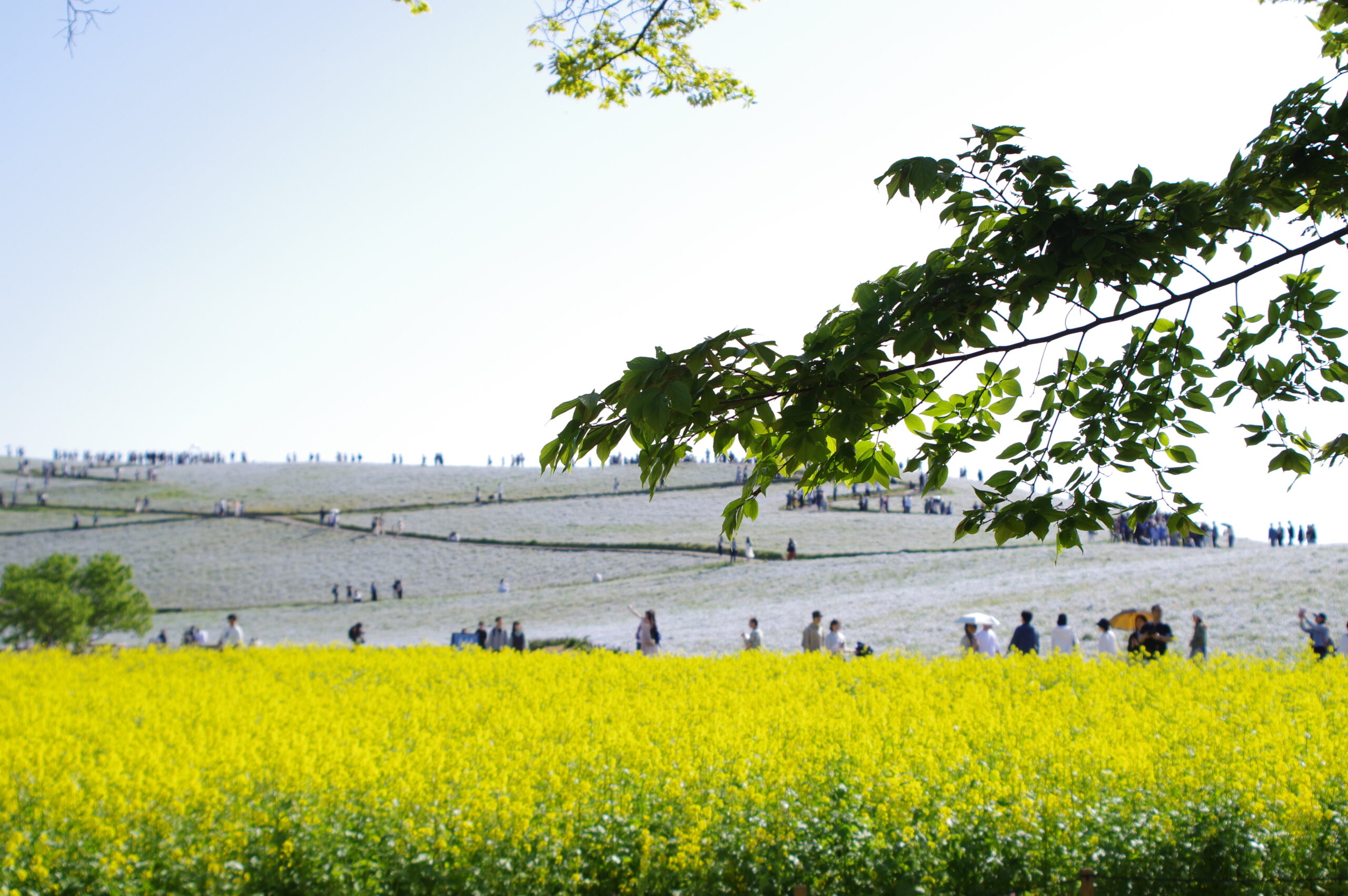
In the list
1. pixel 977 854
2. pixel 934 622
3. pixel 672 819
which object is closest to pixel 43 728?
pixel 672 819

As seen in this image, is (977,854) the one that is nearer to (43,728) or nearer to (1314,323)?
(1314,323)

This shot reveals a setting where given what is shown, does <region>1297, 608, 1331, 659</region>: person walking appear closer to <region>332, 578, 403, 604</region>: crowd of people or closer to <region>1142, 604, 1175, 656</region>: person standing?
<region>1142, 604, 1175, 656</region>: person standing

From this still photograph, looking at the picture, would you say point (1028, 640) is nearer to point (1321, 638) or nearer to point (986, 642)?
point (986, 642)

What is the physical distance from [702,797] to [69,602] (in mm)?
40248

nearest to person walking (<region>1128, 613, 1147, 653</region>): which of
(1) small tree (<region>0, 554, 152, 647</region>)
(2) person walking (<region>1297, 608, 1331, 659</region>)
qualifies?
(2) person walking (<region>1297, 608, 1331, 659</region>)

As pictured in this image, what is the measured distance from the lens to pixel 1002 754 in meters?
5.91

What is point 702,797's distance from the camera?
17.4ft

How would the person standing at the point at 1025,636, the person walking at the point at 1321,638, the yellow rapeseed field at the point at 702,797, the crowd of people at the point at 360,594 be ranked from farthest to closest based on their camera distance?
the crowd of people at the point at 360,594, the person walking at the point at 1321,638, the person standing at the point at 1025,636, the yellow rapeseed field at the point at 702,797

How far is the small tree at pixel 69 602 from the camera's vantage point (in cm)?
3731

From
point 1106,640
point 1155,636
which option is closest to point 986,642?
point 1106,640

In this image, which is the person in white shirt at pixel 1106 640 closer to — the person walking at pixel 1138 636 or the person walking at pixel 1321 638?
the person walking at pixel 1138 636

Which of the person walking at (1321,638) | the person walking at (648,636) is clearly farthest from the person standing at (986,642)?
the person walking at (648,636)

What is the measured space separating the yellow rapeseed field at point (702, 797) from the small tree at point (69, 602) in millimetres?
34430

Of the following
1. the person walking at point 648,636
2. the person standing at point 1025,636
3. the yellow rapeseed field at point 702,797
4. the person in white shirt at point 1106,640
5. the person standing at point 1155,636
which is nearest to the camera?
the yellow rapeseed field at point 702,797
